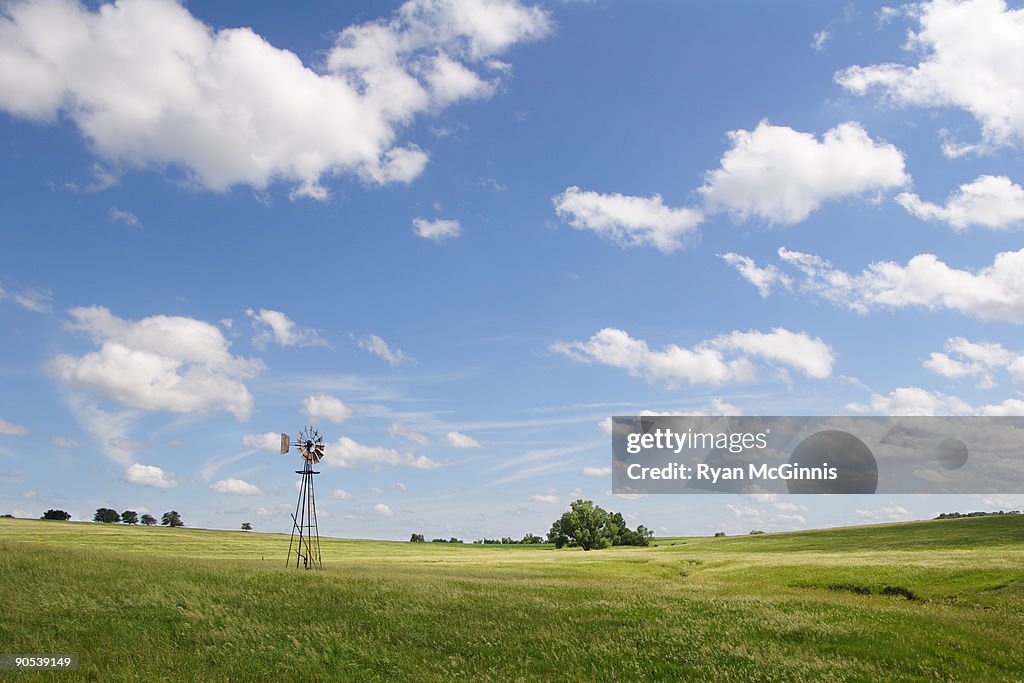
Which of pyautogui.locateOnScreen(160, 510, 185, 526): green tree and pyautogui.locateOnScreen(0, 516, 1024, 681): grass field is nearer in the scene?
pyautogui.locateOnScreen(0, 516, 1024, 681): grass field

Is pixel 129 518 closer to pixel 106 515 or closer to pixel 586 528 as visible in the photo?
pixel 106 515

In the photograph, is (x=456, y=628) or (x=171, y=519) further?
(x=171, y=519)

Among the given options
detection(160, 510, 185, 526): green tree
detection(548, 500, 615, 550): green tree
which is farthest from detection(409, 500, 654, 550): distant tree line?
detection(160, 510, 185, 526): green tree

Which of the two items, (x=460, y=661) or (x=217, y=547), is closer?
(x=460, y=661)

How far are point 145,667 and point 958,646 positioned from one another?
19.8 metres

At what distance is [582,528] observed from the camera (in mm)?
114688

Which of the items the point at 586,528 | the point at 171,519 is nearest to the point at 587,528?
the point at 586,528

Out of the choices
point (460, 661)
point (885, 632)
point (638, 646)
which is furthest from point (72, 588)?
point (885, 632)

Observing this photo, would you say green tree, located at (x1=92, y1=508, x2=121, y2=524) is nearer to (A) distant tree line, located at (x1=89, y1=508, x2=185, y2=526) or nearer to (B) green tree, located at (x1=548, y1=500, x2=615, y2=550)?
(A) distant tree line, located at (x1=89, y1=508, x2=185, y2=526)

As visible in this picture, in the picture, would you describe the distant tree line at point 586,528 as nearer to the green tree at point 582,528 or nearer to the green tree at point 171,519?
the green tree at point 582,528

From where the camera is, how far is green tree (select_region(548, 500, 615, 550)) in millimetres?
113062

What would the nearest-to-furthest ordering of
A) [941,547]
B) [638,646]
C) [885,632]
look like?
[638,646]
[885,632]
[941,547]

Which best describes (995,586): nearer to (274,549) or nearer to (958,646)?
(958,646)

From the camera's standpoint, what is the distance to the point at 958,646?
17.3m
